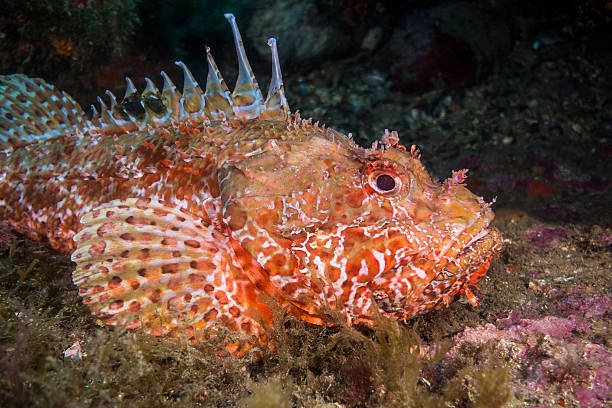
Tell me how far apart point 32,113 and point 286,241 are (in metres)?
3.69

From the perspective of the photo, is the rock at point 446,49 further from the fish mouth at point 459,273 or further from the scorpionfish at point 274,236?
the fish mouth at point 459,273

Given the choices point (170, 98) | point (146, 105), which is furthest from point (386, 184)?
point (146, 105)

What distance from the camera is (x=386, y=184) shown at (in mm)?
3102

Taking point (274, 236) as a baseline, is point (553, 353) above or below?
below

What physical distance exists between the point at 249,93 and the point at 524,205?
4.04 meters

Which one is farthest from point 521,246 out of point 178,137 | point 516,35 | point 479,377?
point 516,35

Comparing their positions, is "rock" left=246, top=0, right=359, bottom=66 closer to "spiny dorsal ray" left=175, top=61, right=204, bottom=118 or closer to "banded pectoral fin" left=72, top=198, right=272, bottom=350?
"spiny dorsal ray" left=175, top=61, right=204, bottom=118

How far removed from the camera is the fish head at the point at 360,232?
9.82ft

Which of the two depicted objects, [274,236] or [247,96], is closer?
[274,236]

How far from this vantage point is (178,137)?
12.6ft

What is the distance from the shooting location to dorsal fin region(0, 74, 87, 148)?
4793mm

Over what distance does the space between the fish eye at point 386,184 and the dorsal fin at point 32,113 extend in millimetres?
3310

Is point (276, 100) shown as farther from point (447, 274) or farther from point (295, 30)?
point (295, 30)

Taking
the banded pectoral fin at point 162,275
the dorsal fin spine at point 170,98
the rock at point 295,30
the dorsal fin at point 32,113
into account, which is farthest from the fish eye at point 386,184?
the rock at point 295,30
